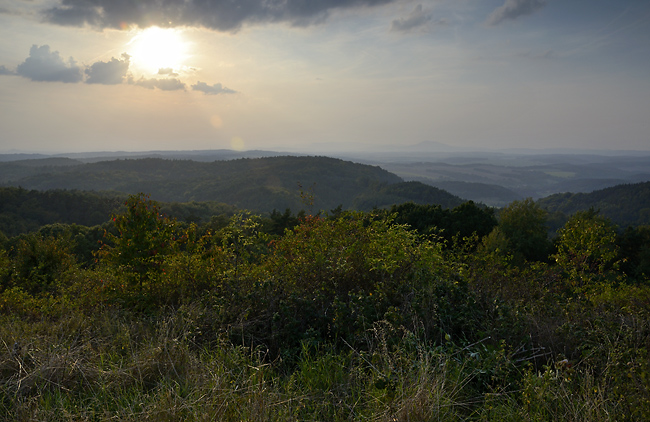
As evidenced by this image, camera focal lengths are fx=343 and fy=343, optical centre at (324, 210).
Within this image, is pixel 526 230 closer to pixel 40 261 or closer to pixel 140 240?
pixel 140 240

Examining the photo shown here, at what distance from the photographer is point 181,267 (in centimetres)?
627

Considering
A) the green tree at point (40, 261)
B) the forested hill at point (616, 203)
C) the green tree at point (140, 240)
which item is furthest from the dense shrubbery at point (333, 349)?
the forested hill at point (616, 203)

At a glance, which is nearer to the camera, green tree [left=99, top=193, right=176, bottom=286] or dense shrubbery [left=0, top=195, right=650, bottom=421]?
dense shrubbery [left=0, top=195, right=650, bottom=421]

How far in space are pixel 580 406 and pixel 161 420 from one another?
10.9ft

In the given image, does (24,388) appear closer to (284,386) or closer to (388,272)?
(284,386)

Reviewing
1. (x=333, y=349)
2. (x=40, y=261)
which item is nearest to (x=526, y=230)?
(x=333, y=349)

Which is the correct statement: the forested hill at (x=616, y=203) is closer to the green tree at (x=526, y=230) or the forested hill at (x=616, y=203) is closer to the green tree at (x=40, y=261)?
the green tree at (x=526, y=230)

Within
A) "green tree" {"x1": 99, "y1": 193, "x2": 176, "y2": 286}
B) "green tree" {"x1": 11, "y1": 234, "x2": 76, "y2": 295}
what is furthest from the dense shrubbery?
"green tree" {"x1": 11, "y1": 234, "x2": 76, "y2": 295}

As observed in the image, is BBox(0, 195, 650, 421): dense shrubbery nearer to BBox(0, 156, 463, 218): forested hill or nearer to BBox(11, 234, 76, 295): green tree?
BBox(11, 234, 76, 295): green tree

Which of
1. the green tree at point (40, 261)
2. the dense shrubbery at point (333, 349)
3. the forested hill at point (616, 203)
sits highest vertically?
the dense shrubbery at point (333, 349)

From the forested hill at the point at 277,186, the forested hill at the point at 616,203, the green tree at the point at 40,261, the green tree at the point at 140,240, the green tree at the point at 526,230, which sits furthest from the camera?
the forested hill at the point at 277,186

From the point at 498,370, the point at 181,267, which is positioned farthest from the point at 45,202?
the point at 498,370

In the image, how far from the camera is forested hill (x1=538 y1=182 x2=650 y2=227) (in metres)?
101

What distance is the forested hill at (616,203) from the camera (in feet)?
333
